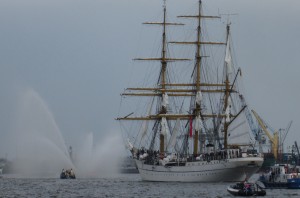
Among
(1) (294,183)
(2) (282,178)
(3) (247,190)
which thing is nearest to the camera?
(3) (247,190)

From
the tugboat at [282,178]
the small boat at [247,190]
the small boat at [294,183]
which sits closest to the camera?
the small boat at [247,190]

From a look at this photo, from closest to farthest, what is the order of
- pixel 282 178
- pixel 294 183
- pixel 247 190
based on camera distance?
pixel 247 190, pixel 294 183, pixel 282 178

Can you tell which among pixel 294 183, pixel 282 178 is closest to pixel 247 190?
pixel 294 183

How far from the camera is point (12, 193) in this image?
521ft

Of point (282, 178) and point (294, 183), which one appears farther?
point (282, 178)

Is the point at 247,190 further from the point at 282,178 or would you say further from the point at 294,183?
the point at 282,178

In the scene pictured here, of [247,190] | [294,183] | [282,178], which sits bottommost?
[247,190]

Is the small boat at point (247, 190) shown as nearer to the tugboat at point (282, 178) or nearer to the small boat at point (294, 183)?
the small boat at point (294, 183)

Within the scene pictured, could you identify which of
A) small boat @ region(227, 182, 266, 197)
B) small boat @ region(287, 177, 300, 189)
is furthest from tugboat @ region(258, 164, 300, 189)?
small boat @ region(227, 182, 266, 197)

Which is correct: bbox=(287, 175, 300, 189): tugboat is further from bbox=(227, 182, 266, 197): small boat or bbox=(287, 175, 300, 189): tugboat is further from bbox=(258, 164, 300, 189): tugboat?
bbox=(227, 182, 266, 197): small boat

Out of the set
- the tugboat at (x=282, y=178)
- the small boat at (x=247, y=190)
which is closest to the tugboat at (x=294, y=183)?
the tugboat at (x=282, y=178)

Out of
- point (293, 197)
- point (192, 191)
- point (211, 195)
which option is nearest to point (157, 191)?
point (192, 191)

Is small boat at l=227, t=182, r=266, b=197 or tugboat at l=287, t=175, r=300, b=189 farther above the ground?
tugboat at l=287, t=175, r=300, b=189

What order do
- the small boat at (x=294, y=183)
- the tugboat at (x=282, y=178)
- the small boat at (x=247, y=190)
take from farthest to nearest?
1. the tugboat at (x=282, y=178)
2. the small boat at (x=294, y=183)
3. the small boat at (x=247, y=190)
